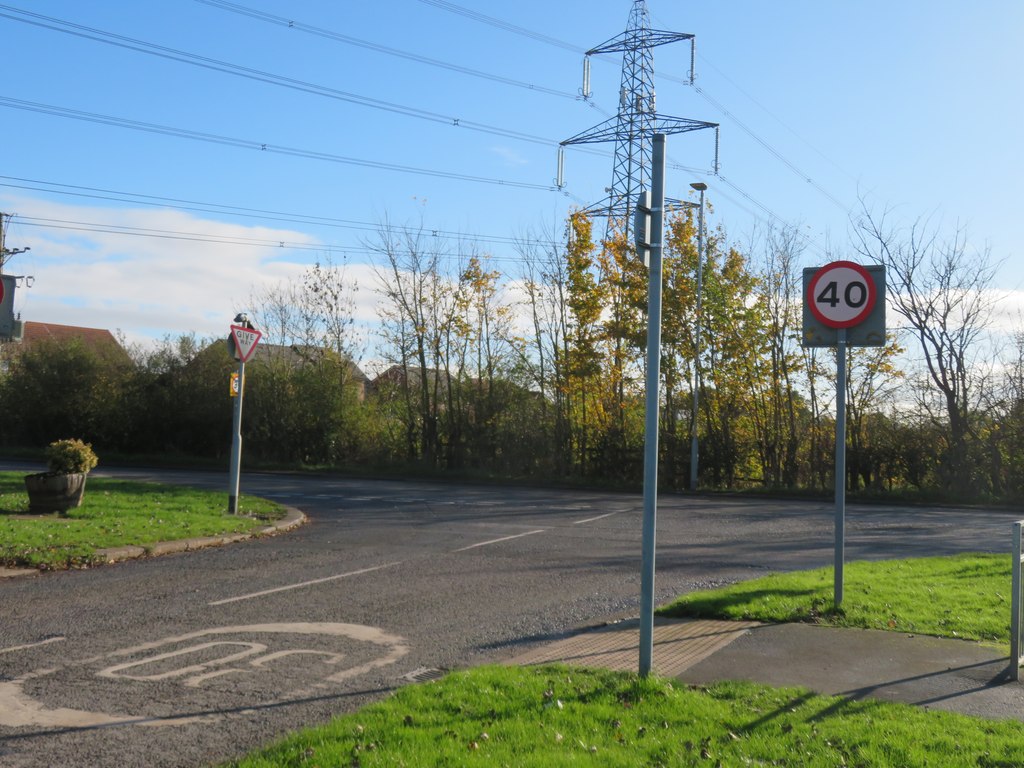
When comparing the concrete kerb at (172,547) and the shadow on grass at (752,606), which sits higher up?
the shadow on grass at (752,606)

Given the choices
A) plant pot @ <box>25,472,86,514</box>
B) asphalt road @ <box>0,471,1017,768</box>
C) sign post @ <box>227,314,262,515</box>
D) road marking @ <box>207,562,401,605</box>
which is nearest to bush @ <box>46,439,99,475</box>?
plant pot @ <box>25,472,86,514</box>

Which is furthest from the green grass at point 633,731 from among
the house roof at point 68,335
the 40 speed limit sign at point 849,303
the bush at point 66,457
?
the house roof at point 68,335

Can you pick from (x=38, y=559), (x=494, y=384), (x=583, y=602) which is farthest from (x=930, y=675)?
(x=494, y=384)

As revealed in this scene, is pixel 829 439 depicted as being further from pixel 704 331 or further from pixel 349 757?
pixel 349 757

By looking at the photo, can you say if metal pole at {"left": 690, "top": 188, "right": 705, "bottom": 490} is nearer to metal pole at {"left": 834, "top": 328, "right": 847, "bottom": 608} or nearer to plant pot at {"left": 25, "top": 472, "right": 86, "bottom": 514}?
plant pot at {"left": 25, "top": 472, "right": 86, "bottom": 514}

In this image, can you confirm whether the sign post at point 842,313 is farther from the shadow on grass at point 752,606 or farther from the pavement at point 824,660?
the pavement at point 824,660

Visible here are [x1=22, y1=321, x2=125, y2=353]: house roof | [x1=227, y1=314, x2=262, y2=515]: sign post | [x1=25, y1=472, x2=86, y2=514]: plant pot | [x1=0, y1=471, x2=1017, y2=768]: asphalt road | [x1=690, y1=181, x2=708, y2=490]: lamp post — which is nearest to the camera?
[x1=0, y1=471, x2=1017, y2=768]: asphalt road

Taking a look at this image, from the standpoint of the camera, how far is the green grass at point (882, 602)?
7992mm

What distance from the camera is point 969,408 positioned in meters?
30.5

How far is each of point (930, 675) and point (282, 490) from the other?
20274 millimetres

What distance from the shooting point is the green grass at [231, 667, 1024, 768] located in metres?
4.49

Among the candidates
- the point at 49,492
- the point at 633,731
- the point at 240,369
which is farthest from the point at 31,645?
the point at 240,369

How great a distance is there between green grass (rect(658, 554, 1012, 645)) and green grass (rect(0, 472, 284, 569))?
24.3 ft

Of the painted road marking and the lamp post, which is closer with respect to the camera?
the painted road marking
